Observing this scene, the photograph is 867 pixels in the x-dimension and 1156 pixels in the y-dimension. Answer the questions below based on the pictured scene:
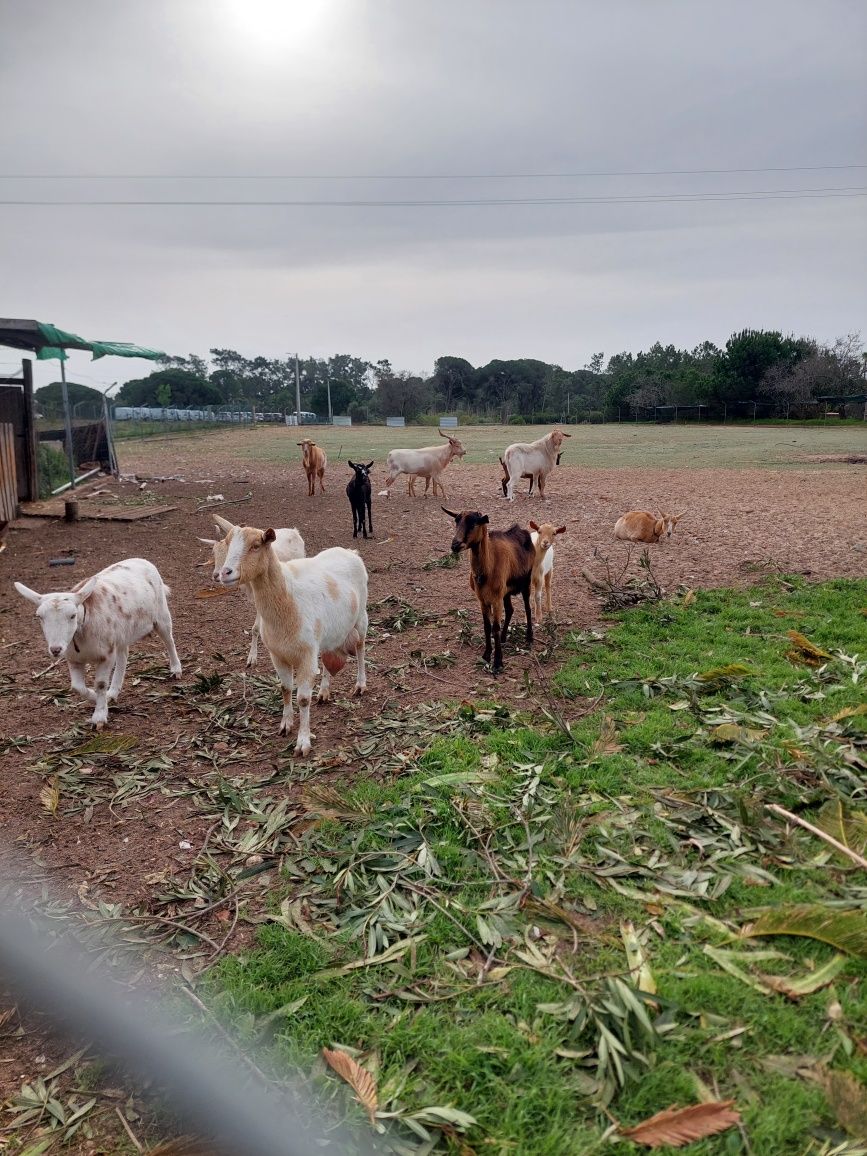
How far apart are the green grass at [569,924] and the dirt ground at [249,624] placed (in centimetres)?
62

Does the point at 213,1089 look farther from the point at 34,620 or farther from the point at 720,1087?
the point at 34,620

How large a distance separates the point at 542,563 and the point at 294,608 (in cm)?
331

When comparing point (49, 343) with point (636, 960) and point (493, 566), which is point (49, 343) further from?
point (636, 960)

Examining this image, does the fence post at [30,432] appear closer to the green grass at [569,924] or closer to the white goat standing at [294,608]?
the white goat standing at [294,608]

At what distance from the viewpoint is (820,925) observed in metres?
3.11

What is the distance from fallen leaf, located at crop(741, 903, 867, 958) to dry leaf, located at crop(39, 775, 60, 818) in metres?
3.98

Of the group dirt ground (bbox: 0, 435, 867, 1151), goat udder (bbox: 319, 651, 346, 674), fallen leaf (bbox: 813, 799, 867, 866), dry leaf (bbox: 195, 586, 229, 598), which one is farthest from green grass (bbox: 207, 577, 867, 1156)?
dry leaf (bbox: 195, 586, 229, 598)

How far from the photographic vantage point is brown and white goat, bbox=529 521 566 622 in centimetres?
783

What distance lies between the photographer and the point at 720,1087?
99.5 inches

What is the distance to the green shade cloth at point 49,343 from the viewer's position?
1473 centimetres

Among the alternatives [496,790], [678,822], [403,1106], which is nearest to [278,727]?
[496,790]

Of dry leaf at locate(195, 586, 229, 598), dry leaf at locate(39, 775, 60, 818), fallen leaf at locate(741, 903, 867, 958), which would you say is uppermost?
dry leaf at locate(195, 586, 229, 598)

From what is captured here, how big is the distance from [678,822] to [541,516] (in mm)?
11305

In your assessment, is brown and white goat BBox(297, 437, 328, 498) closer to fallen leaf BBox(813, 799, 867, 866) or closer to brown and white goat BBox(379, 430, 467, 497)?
brown and white goat BBox(379, 430, 467, 497)
